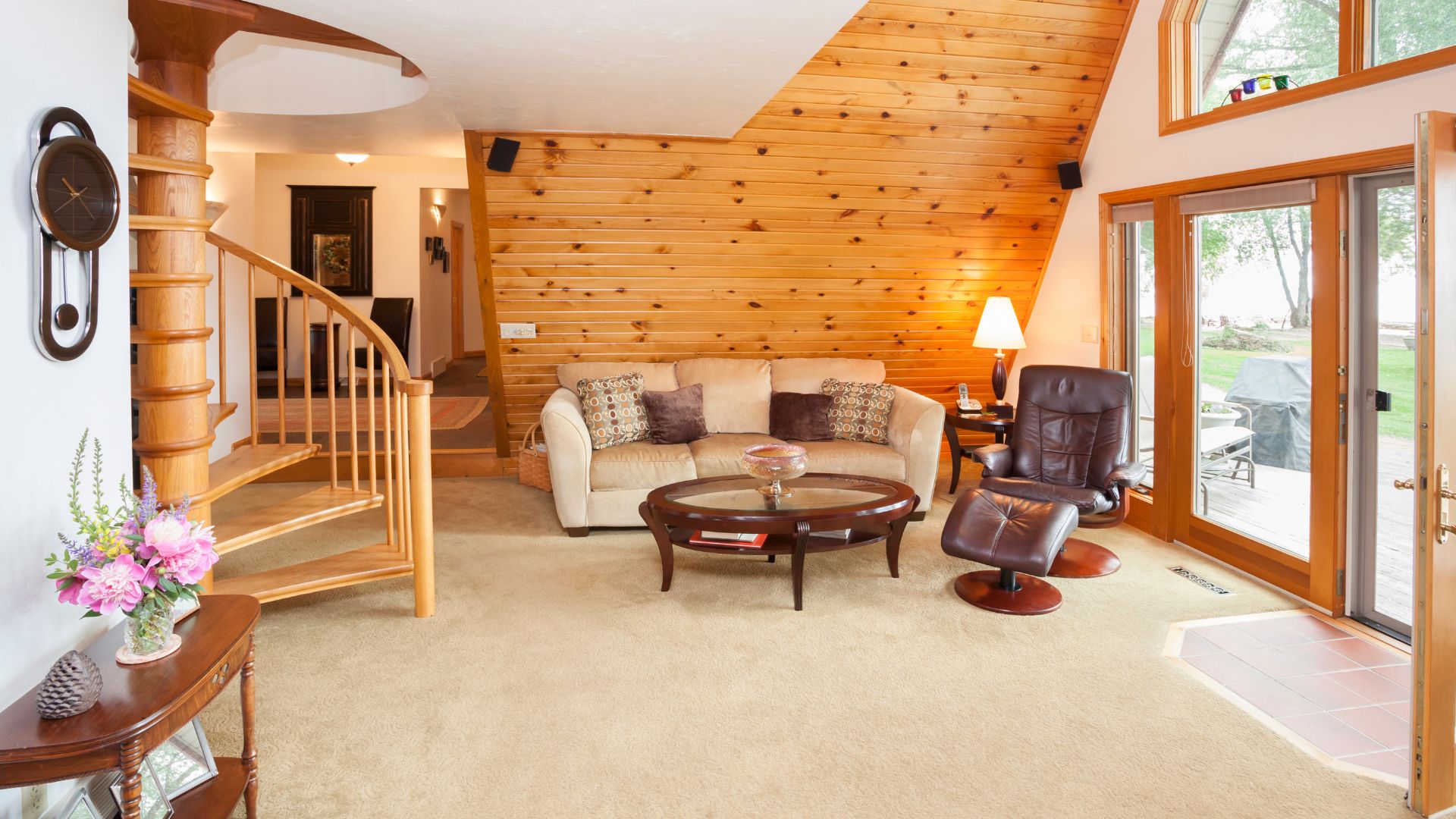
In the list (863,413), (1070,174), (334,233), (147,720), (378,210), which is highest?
(378,210)

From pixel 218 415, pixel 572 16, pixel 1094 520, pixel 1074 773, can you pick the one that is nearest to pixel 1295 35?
pixel 1094 520

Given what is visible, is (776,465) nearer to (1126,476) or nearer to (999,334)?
(1126,476)

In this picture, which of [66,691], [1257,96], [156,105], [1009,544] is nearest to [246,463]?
[156,105]

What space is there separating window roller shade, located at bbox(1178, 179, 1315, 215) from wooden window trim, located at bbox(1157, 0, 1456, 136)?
0.33 metres

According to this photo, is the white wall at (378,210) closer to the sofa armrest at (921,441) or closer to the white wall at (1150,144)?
the sofa armrest at (921,441)

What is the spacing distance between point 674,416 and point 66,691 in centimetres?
379

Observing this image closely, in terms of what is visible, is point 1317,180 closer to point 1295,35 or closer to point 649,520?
point 1295,35

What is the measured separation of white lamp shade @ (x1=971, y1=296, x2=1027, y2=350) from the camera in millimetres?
5652

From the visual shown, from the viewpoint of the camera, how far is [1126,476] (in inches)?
164

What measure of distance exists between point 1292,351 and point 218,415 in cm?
439

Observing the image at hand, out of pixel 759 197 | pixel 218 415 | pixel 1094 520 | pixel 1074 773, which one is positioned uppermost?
pixel 759 197

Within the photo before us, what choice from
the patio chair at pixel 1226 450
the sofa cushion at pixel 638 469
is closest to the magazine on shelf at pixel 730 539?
the sofa cushion at pixel 638 469

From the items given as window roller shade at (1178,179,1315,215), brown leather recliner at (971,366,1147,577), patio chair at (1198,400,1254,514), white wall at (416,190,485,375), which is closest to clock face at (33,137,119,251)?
brown leather recliner at (971,366,1147,577)

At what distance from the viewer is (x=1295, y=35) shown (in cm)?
400
